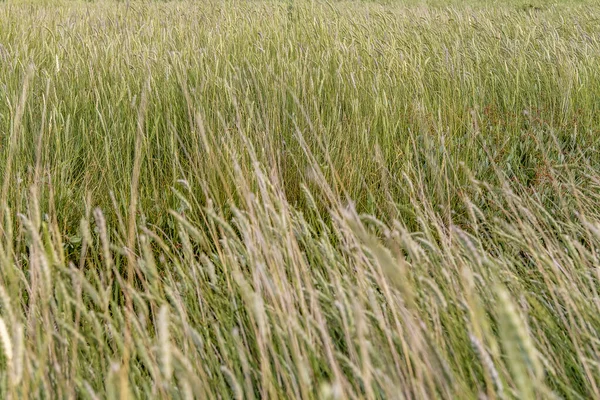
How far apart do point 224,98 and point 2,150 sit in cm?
90

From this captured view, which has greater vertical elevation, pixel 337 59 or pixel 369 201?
pixel 337 59

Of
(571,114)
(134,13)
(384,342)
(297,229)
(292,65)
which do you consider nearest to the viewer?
(384,342)

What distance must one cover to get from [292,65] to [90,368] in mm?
1804

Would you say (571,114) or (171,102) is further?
(571,114)

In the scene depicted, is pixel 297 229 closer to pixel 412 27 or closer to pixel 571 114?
pixel 571 114

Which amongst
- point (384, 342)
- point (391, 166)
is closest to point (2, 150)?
→ point (391, 166)

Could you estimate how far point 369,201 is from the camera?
2.08 m

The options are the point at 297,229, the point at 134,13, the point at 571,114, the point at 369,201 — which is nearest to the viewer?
the point at 297,229

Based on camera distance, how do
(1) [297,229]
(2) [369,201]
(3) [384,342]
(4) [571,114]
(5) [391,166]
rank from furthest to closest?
(4) [571,114]
(5) [391,166]
(2) [369,201]
(1) [297,229]
(3) [384,342]

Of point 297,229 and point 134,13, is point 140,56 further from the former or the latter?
point 134,13

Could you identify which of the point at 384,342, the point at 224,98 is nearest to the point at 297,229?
the point at 384,342

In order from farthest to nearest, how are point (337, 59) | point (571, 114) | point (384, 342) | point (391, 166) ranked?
1. point (337, 59)
2. point (571, 114)
3. point (391, 166)
4. point (384, 342)

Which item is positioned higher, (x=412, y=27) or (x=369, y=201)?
(x=412, y=27)

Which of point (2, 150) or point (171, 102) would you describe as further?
point (171, 102)
